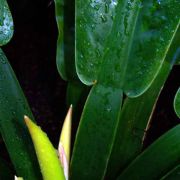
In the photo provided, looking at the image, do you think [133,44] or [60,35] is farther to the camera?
[60,35]

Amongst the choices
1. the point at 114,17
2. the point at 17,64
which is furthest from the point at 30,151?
the point at 17,64

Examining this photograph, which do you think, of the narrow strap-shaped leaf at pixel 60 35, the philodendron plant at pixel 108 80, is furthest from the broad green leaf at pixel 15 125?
the narrow strap-shaped leaf at pixel 60 35

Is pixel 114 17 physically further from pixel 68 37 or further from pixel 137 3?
pixel 68 37

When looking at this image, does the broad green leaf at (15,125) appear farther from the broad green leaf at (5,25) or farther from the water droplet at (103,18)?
the water droplet at (103,18)

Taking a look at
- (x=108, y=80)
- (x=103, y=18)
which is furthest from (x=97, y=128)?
(x=103, y=18)

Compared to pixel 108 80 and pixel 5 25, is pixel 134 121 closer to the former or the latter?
pixel 108 80

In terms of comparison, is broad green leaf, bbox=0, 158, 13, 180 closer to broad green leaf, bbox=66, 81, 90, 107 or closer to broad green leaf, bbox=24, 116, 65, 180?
broad green leaf, bbox=66, 81, 90, 107
